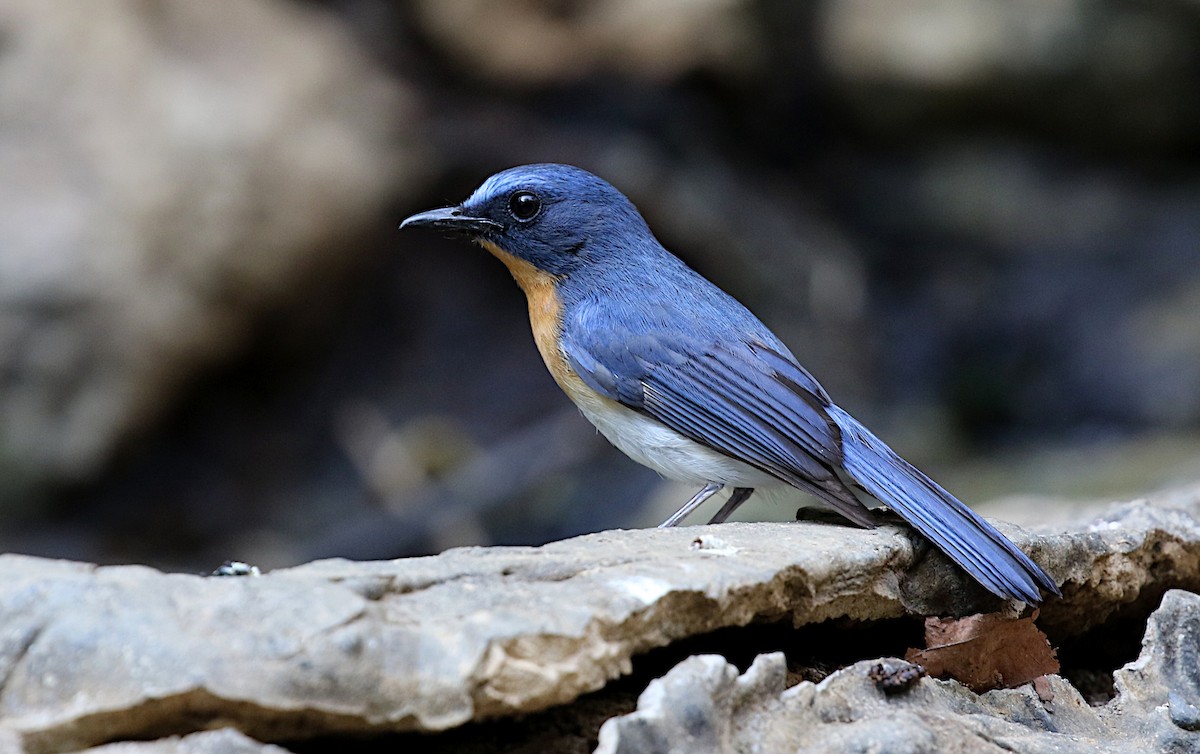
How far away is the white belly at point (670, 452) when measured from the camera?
4.15m

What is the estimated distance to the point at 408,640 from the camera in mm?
2191

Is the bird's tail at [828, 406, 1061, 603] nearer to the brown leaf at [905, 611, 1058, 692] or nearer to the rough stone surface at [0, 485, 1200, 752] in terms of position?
the brown leaf at [905, 611, 1058, 692]

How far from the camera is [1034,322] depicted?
927 centimetres

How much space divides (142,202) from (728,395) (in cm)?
538

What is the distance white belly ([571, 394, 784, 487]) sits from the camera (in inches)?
163

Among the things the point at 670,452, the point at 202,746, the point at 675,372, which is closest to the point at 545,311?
the point at 675,372

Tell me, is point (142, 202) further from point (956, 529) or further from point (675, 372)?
point (956, 529)

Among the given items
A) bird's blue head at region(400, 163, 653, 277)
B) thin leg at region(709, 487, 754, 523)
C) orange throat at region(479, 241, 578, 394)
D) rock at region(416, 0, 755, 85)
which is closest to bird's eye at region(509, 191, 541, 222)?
bird's blue head at region(400, 163, 653, 277)

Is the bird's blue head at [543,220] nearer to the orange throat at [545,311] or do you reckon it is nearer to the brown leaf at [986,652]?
the orange throat at [545,311]

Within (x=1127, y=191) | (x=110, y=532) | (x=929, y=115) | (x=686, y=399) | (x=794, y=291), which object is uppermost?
(x=929, y=115)

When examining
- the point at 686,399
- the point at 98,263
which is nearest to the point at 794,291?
the point at 98,263

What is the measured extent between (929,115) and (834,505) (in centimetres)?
681

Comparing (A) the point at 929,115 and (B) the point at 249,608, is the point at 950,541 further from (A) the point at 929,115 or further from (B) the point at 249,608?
(A) the point at 929,115

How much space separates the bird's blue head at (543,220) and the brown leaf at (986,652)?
2005 mm
